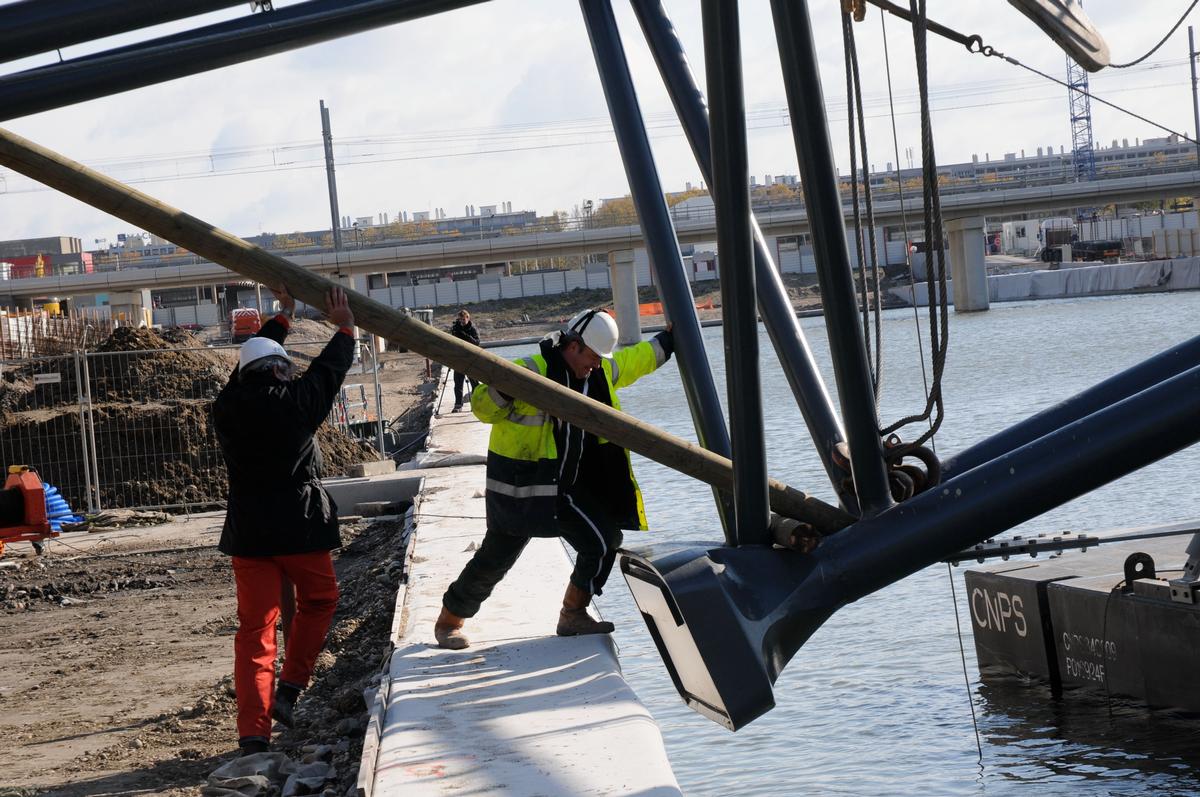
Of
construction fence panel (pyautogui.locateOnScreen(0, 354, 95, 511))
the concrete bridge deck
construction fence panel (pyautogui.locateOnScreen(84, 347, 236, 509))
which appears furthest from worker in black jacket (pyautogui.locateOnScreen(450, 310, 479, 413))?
the concrete bridge deck

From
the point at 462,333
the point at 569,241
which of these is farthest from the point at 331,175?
the point at 462,333

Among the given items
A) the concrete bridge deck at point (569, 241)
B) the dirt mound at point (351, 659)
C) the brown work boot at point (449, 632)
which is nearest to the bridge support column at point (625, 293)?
the concrete bridge deck at point (569, 241)

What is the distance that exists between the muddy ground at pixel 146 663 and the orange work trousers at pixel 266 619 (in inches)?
13.5

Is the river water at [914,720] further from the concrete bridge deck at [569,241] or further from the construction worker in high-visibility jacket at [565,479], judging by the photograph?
the concrete bridge deck at [569,241]

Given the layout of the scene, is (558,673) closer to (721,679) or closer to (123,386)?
(721,679)

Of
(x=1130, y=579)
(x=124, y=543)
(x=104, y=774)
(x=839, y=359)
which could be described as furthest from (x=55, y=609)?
(x=839, y=359)

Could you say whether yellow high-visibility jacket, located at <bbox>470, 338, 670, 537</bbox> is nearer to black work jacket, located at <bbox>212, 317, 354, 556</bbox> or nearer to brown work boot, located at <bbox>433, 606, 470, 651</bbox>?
brown work boot, located at <bbox>433, 606, 470, 651</bbox>

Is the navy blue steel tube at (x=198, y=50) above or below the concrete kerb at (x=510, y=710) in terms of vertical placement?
above

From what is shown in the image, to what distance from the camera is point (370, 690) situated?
6.68 m

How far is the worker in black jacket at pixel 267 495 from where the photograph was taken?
616cm

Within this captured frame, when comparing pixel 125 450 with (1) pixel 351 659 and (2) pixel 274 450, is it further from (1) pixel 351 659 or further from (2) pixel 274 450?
(2) pixel 274 450

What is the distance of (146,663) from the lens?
354 inches

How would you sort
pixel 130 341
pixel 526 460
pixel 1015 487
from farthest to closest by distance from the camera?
1. pixel 130 341
2. pixel 526 460
3. pixel 1015 487

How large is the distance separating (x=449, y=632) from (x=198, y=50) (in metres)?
3.15
